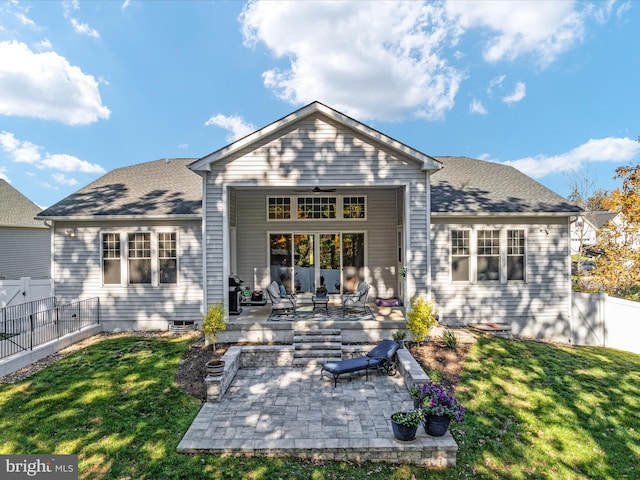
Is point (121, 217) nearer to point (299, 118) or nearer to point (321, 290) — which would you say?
point (299, 118)

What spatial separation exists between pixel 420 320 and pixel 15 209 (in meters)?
22.9

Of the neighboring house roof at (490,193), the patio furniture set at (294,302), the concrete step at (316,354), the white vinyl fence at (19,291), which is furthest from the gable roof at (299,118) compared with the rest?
the white vinyl fence at (19,291)

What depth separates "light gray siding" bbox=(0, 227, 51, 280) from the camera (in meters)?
17.0

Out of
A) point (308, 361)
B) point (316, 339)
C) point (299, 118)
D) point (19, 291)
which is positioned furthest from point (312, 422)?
point (19, 291)

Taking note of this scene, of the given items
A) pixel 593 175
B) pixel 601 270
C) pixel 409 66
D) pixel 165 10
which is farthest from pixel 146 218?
pixel 593 175

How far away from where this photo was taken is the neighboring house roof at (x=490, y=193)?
1137 centimetres

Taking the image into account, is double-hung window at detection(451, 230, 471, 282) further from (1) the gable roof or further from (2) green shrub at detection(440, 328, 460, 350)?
(1) the gable roof

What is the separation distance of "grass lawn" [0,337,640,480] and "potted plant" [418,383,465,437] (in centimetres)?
55

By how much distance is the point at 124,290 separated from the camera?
1145 cm

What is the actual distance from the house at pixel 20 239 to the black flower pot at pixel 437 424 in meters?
21.1

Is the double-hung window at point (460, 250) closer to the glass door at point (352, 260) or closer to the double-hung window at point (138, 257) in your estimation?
the glass door at point (352, 260)

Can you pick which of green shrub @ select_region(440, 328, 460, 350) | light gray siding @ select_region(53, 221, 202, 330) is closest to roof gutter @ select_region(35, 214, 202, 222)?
light gray siding @ select_region(53, 221, 202, 330)

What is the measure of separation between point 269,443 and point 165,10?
17.2 metres

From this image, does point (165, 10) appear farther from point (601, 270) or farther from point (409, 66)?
point (601, 270)
